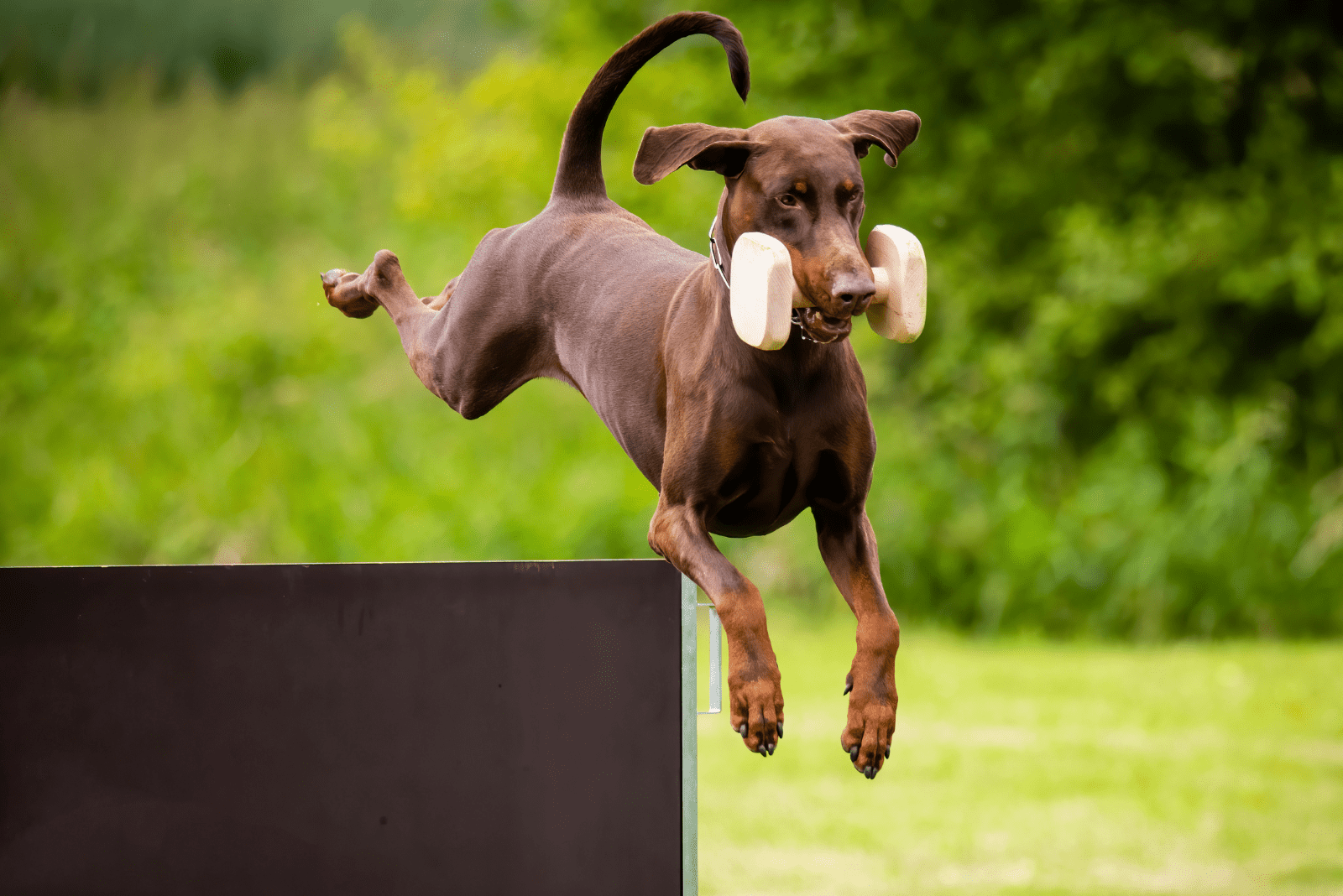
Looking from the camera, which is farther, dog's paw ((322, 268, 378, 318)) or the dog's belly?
dog's paw ((322, 268, 378, 318))

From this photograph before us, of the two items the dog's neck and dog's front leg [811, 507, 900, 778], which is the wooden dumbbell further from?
dog's front leg [811, 507, 900, 778]

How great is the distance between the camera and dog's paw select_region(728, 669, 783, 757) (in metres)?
2.82

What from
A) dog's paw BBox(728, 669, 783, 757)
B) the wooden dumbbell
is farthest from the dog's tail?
dog's paw BBox(728, 669, 783, 757)

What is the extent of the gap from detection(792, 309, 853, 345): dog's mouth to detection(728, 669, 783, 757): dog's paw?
70 cm

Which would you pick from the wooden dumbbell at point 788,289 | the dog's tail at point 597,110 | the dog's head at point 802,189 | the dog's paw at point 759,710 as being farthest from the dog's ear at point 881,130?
the dog's paw at point 759,710

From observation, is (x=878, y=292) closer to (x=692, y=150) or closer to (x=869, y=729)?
(x=692, y=150)

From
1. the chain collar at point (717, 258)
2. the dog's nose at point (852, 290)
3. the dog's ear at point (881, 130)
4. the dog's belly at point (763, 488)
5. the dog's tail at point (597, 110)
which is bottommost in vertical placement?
the dog's belly at point (763, 488)

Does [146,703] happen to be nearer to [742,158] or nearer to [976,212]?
[742,158]

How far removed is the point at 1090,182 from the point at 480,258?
10745 millimetres

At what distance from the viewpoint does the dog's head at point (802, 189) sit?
2764mm

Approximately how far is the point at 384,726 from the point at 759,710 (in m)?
1.93

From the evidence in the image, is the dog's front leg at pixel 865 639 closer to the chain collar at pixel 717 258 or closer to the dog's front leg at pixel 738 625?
the dog's front leg at pixel 738 625

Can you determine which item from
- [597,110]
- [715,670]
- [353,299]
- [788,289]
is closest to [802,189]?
[788,289]

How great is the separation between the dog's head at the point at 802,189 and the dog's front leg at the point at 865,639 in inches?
23.8
